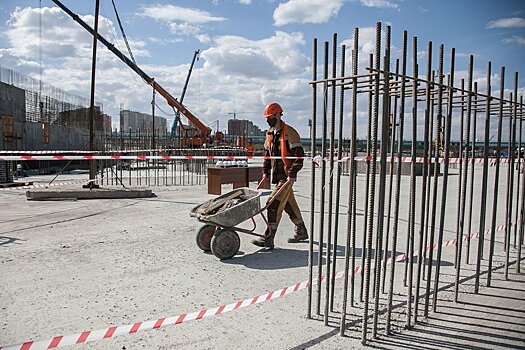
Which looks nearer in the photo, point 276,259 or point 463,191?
point 463,191

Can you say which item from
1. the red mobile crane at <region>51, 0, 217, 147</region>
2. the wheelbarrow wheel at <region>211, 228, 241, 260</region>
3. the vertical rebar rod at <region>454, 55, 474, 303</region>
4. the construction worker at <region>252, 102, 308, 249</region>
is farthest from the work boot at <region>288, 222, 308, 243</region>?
the red mobile crane at <region>51, 0, 217, 147</region>

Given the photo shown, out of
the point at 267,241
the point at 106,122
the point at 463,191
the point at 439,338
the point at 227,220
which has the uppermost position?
the point at 106,122

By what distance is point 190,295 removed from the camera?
428cm

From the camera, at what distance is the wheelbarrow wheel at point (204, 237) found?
5.89 metres

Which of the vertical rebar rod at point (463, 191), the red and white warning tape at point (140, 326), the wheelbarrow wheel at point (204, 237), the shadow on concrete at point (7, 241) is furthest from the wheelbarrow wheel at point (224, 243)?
the shadow on concrete at point (7, 241)

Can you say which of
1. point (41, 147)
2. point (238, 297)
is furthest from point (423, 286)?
point (41, 147)

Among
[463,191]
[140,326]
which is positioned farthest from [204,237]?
[463,191]

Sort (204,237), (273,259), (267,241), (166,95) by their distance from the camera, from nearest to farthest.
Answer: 1. (273,259)
2. (204,237)
3. (267,241)
4. (166,95)

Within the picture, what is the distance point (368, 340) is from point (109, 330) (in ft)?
7.00

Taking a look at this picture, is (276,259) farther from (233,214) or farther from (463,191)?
(463,191)

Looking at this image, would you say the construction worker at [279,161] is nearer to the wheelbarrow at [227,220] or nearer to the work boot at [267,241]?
the work boot at [267,241]

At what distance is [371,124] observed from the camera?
355 cm

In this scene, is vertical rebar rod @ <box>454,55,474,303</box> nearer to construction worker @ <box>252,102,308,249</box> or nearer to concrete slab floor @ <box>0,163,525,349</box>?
concrete slab floor @ <box>0,163,525,349</box>

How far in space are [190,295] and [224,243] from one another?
50.7 inches
